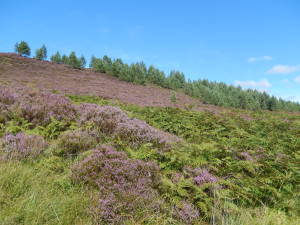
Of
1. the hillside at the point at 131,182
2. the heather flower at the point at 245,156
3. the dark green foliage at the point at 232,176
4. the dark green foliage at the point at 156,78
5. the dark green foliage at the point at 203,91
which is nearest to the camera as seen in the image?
the hillside at the point at 131,182

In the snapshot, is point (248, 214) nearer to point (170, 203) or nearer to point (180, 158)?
point (170, 203)

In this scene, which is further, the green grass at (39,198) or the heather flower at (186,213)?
the heather flower at (186,213)

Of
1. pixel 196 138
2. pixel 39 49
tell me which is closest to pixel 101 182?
pixel 196 138

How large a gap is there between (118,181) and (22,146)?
2.41m

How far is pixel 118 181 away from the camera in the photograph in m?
3.14

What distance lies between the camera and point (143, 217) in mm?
2582

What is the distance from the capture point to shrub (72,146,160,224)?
102 inches

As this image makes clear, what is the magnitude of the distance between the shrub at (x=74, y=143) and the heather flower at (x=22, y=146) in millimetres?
393

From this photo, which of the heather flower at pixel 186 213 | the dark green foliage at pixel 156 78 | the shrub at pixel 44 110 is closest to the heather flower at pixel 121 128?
the shrub at pixel 44 110

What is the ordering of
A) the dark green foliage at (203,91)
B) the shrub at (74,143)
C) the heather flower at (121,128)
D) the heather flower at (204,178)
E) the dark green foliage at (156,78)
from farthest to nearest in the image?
the dark green foliage at (156,78) < the dark green foliage at (203,91) < the heather flower at (121,128) < the shrub at (74,143) < the heather flower at (204,178)

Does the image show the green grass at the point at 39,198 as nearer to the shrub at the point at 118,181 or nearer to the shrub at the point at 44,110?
the shrub at the point at 118,181

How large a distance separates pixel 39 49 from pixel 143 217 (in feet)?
205

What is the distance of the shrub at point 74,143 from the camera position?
4258 mm

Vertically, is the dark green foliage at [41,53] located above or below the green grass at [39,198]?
above
